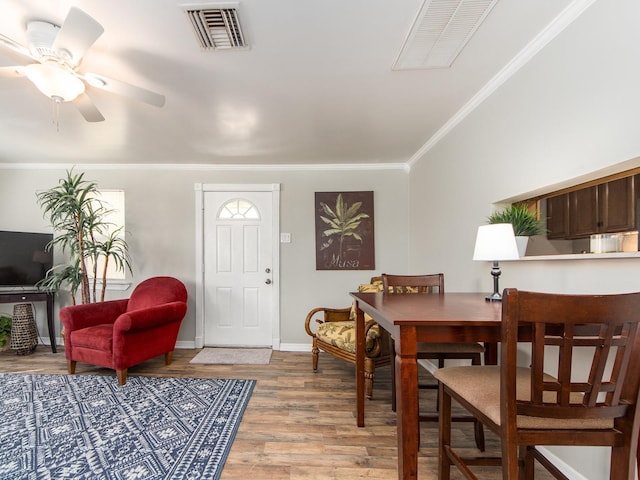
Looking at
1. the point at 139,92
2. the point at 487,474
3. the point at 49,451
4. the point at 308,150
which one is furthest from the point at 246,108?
the point at 487,474

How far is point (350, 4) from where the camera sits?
1.43m

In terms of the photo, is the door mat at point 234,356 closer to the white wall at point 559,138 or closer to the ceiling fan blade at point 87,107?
the white wall at point 559,138

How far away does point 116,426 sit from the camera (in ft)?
6.82

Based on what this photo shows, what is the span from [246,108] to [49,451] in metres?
2.53

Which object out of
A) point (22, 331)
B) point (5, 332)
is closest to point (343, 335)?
point (22, 331)

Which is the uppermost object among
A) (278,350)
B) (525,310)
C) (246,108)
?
(246,108)

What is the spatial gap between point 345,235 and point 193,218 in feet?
6.25

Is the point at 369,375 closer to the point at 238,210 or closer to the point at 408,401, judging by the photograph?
the point at 408,401

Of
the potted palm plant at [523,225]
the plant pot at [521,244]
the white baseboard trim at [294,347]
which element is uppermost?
the potted palm plant at [523,225]

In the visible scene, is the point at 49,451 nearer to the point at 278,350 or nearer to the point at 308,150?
the point at 278,350

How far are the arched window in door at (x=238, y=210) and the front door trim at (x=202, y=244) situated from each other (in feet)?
0.53

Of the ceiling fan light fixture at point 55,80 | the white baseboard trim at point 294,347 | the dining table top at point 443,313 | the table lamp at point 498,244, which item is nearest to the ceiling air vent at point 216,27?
the ceiling fan light fixture at point 55,80

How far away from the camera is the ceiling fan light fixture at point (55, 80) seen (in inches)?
64.2

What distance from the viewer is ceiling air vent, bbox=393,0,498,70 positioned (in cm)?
145
